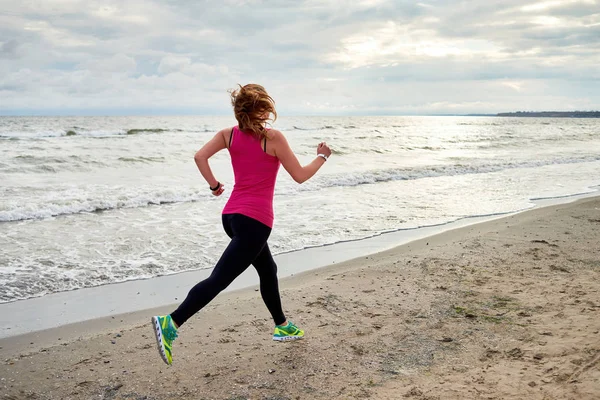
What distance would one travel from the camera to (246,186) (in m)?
3.39

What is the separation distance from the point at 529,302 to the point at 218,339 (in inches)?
113

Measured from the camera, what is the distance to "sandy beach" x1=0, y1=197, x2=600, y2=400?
3156 millimetres

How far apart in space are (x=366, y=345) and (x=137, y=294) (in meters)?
2.84

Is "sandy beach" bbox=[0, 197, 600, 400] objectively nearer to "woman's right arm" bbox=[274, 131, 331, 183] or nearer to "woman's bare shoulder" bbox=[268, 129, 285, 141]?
"woman's right arm" bbox=[274, 131, 331, 183]

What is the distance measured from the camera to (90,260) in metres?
6.67

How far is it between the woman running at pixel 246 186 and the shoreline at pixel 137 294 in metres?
1.85

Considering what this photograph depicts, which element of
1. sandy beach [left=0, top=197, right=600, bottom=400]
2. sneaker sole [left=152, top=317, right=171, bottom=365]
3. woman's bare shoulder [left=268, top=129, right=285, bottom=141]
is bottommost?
sandy beach [left=0, top=197, right=600, bottom=400]

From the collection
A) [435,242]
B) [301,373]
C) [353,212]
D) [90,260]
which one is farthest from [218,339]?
[353,212]

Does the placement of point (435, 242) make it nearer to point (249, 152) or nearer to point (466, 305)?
point (466, 305)

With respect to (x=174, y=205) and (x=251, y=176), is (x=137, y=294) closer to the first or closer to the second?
(x=251, y=176)

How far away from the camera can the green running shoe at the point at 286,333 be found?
3930 millimetres

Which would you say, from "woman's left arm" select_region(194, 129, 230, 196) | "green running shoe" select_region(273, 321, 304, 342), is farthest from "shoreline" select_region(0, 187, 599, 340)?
"woman's left arm" select_region(194, 129, 230, 196)

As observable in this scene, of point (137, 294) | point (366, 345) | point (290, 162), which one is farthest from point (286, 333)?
point (137, 294)

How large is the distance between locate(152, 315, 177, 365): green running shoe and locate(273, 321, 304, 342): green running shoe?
3.02 ft
